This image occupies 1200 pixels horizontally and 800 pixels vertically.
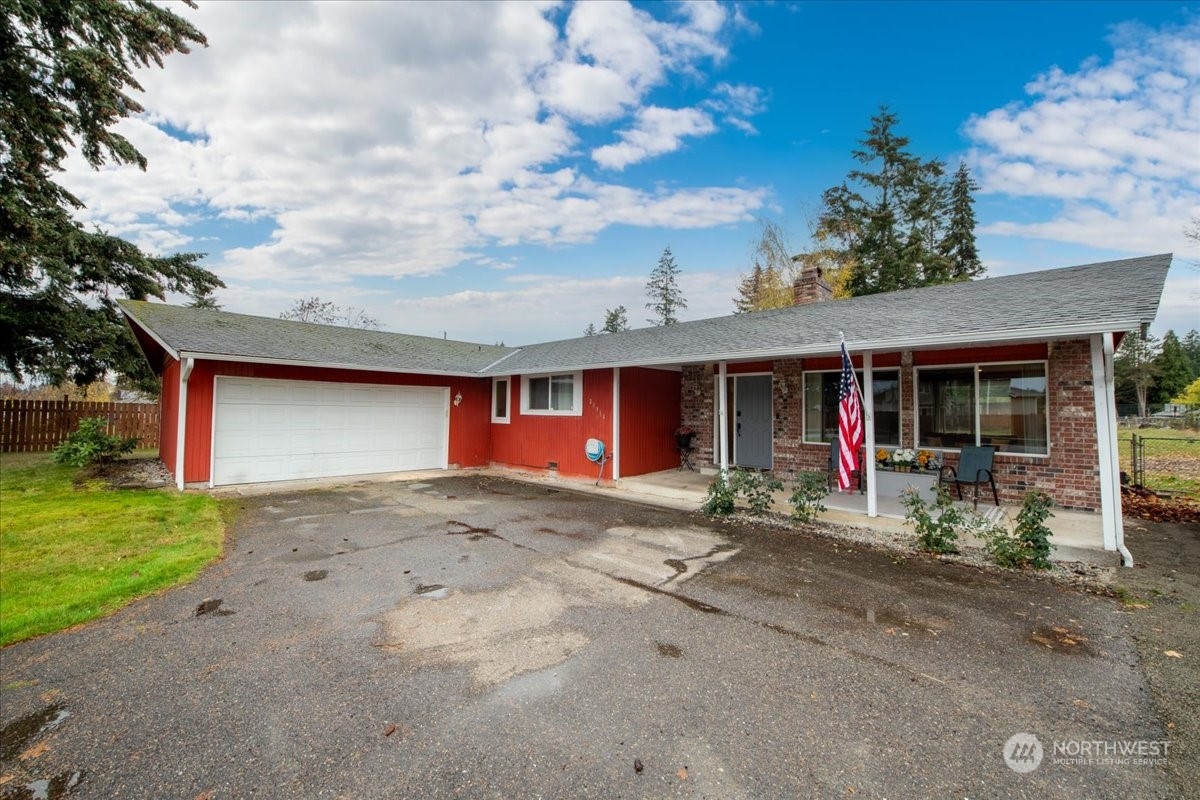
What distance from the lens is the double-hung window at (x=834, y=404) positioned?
8.59m

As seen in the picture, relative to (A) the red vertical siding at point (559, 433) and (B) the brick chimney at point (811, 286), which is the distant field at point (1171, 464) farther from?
(A) the red vertical siding at point (559, 433)

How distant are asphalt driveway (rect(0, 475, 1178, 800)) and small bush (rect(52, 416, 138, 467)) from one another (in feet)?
30.7

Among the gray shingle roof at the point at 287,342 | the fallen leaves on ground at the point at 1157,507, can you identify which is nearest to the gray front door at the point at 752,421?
the fallen leaves on ground at the point at 1157,507

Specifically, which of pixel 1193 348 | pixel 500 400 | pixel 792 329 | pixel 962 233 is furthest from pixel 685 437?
pixel 1193 348

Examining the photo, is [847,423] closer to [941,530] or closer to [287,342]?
[941,530]

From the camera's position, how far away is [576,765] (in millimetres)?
2182

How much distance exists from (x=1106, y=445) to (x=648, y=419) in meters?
7.17

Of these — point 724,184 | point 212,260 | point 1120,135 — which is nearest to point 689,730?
point 1120,135

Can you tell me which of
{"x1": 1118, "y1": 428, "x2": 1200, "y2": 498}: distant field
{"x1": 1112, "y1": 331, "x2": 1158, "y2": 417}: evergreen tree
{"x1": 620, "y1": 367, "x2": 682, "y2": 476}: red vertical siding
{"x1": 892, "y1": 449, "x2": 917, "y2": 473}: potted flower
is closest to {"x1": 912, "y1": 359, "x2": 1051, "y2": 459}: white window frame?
{"x1": 892, "y1": 449, "x2": 917, "y2": 473}: potted flower

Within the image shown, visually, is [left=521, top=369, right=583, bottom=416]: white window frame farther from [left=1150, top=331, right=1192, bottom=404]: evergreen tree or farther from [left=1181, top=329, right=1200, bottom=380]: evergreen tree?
[left=1181, top=329, right=1200, bottom=380]: evergreen tree

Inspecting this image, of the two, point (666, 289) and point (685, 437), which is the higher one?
point (666, 289)

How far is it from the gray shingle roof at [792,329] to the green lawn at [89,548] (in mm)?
2815

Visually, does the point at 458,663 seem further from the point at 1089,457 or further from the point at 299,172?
the point at 299,172

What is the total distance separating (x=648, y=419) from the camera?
1095cm
